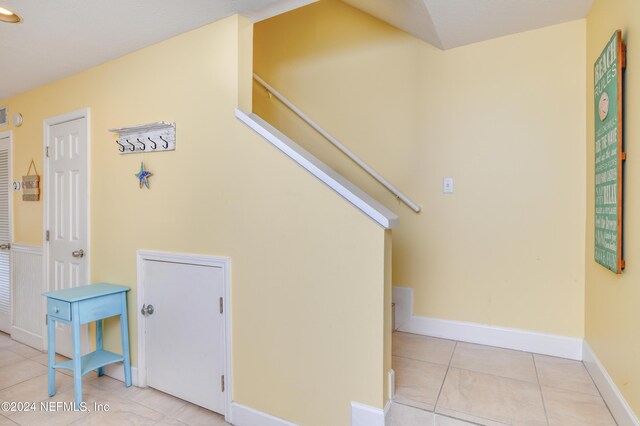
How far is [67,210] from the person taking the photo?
269 cm

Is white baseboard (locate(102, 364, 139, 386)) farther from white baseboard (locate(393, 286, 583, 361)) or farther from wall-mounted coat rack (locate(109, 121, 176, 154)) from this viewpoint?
white baseboard (locate(393, 286, 583, 361))

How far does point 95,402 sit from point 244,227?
149cm

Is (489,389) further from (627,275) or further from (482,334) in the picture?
(627,275)

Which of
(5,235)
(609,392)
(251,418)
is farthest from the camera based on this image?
(5,235)

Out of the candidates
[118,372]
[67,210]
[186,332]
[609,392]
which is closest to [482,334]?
[609,392]

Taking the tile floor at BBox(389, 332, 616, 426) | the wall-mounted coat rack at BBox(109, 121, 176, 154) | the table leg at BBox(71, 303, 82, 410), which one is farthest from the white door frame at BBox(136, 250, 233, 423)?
the tile floor at BBox(389, 332, 616, 426)

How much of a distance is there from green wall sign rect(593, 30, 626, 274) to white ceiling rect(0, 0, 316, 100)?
149 centimetres

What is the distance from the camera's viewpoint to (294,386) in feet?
5.55

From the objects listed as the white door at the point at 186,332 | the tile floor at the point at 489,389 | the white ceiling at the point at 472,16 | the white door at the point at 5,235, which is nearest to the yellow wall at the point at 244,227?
the white door at the point at 186,332

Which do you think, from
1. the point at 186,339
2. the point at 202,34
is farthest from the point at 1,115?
the point at 186,339

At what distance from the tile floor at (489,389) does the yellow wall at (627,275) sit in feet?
0.71

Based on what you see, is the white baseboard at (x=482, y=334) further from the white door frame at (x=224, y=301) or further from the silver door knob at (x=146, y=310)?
the silver door knob at (x=146, y=310)

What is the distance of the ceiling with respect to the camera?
69.5 inches

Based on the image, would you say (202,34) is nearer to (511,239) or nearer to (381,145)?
(381,145)
